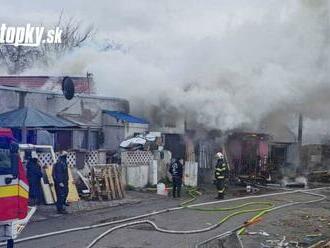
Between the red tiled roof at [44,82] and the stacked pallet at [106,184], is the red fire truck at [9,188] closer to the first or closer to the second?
the stacked pallet at [106,184]

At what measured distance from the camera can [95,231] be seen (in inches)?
419

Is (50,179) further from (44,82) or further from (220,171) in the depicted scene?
(44,82)

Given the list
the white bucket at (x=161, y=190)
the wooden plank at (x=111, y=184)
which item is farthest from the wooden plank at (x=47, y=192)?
the white bucket at (x=161, y=190)

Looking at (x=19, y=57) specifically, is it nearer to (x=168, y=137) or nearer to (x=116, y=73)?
(x=116, y=73)

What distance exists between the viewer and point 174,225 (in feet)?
37.9

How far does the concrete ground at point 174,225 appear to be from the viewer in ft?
31.7

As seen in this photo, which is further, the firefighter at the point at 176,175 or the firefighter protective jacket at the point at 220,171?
the firefighter at the point at 176,175

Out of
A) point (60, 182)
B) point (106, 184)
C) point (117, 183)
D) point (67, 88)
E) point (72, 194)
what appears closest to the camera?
point (60, 182)

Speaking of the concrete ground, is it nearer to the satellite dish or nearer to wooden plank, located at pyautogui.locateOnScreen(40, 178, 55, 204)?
wooden plank, located at pyautogui.locateOnScreen(40, 178, 55, 204)

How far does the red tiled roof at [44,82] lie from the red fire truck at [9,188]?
1809 centimetres

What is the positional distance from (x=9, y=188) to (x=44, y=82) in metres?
20.0

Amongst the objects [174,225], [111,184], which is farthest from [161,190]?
[174,225]

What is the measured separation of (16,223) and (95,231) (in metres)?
3.05

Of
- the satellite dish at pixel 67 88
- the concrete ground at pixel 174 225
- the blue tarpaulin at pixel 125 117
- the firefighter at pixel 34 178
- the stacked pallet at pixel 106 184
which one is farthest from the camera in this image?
the blue tarpaulin at pixel 125 117
